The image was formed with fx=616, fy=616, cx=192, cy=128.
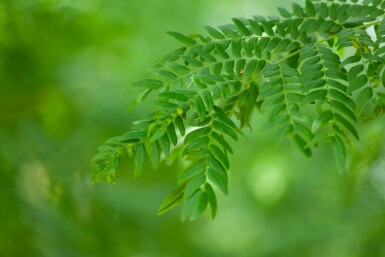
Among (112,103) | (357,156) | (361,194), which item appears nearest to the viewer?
(357,156)

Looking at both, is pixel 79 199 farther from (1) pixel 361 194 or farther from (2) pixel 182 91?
(2) pixel 182 91

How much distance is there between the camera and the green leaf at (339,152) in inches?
25.2

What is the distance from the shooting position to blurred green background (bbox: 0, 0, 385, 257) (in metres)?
2.03

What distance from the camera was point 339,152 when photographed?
2.12 feet

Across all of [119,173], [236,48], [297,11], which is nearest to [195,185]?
[236,48]

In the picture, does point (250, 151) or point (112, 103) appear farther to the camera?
point (250, 151)

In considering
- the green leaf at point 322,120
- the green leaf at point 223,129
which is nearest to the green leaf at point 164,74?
the green leaf at point 223,129

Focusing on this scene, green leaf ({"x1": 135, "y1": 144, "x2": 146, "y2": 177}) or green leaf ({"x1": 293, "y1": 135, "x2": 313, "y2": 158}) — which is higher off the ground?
green leaf ({"x1": 135, "y1": 144, "x2": 146, "y2": 177})

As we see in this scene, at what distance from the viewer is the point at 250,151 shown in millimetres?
2588

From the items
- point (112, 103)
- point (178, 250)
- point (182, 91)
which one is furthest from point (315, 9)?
point (178, 250)

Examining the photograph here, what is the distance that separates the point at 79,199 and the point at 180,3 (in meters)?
0.98

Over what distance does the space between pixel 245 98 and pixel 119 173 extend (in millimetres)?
1629

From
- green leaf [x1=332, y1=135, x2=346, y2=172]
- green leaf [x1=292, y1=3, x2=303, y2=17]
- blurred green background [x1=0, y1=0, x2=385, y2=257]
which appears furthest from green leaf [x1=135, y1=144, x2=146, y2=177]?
blurred green background [x1=0, y1=0, x2=385, y2=257]

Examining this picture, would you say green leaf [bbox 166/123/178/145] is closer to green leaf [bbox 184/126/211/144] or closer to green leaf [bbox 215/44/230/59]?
green leaf [bbox 184/126/211/144]
